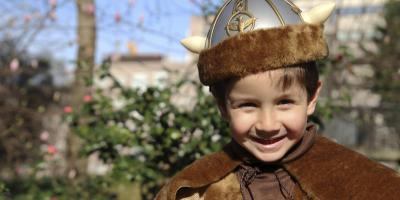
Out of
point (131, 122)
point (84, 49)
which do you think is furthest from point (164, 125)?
point (84, 49)

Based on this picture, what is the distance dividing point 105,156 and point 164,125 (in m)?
0.49

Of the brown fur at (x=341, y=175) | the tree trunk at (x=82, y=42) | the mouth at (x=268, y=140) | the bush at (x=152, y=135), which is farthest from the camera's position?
the tree trunk at (x=82, y=42)

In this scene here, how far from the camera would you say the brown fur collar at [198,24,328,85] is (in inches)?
73.5

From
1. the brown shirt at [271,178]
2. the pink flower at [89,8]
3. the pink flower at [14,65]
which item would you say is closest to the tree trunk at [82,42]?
the pink flower at [89,8]

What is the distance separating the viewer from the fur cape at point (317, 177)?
1876 millimetres

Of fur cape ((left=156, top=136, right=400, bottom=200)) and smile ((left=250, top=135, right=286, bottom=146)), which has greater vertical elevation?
smile ((left=250, top=135, right=286, bottom=146))

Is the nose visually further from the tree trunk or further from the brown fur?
the tree trunk

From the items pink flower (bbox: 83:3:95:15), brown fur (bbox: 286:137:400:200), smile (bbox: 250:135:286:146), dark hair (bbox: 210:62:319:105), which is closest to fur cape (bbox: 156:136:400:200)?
brown fur (bbox: 286:137:400:200)

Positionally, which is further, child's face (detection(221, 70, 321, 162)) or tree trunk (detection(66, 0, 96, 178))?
tree trunk (detection(66, 0, 96, 178))

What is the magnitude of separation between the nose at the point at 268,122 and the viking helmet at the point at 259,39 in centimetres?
15

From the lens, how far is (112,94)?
4500 millimetres

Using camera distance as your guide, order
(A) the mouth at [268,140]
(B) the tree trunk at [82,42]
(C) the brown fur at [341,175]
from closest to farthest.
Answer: (C) the brown fur at [341,175] < (A) the mouth at [268,140] < (B) the tree trunk at [82,42]

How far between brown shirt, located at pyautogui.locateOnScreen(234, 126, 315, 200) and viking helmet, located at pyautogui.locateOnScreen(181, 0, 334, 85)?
1.04 ft

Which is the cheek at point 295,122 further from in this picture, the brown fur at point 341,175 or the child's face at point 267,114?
the brown fur at point 341,175
